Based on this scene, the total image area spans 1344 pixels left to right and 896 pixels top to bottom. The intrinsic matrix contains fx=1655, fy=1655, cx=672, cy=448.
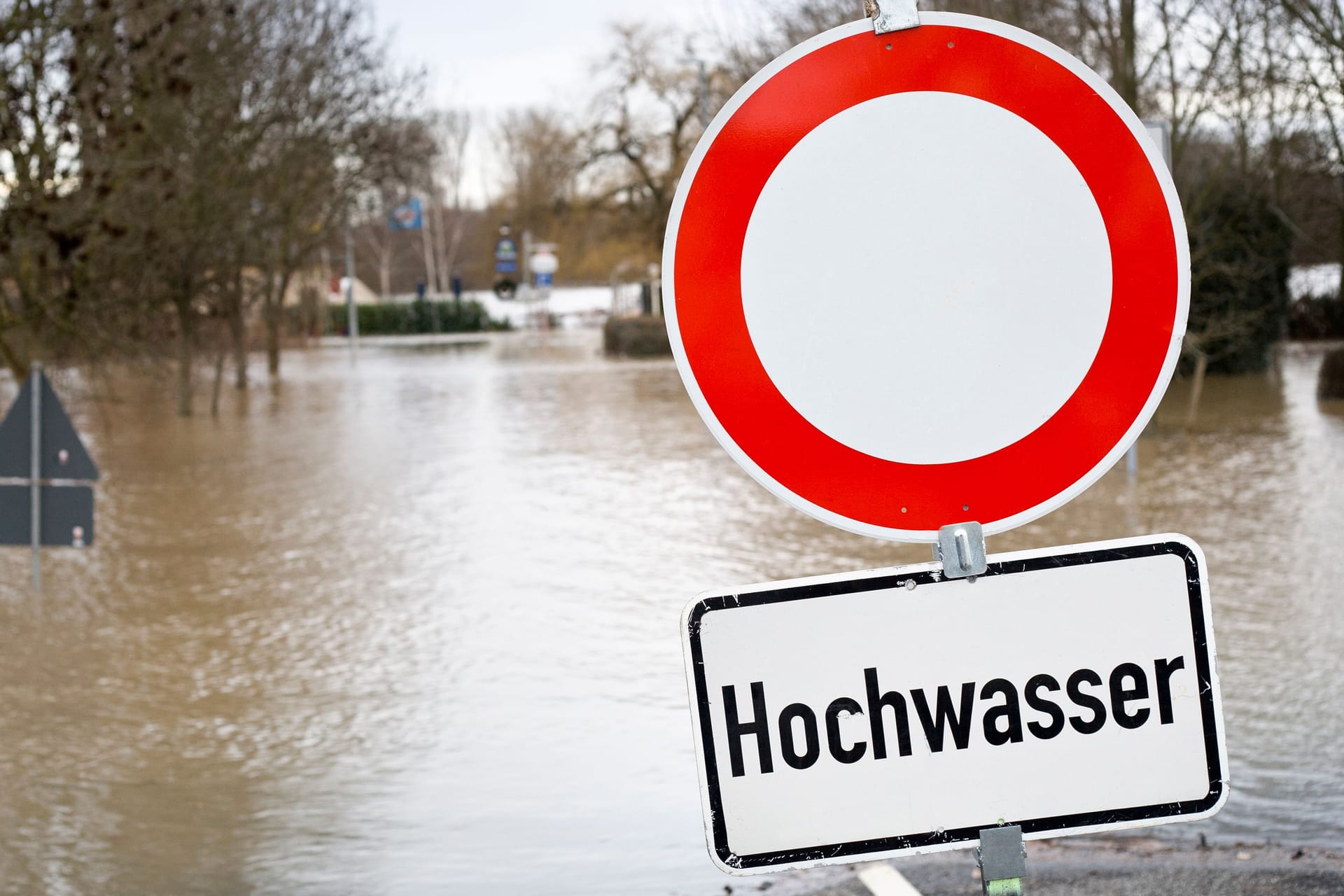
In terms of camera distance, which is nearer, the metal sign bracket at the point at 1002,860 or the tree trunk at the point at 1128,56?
the metal sign bracket at the point at 1002,860

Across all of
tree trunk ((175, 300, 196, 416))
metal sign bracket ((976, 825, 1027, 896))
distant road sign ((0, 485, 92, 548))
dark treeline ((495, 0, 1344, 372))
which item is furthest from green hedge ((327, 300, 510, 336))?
metal sign bracket ((976, 825, 1027, 896))

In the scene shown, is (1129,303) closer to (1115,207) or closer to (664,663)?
(1115,207)

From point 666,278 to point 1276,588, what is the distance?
8.50 m

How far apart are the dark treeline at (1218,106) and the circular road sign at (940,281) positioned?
1275 centimetres

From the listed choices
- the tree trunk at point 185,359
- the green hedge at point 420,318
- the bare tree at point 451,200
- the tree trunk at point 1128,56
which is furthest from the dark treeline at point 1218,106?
the bare tree at point 451,200

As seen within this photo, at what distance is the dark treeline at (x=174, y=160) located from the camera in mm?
12219

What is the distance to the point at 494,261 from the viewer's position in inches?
2844

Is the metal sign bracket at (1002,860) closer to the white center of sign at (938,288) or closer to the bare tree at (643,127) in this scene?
the white center of sign at (938,288)

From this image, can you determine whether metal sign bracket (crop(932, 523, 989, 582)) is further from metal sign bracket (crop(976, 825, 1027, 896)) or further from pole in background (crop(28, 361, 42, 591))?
pole in background (crop(28, 361, 42, 591))

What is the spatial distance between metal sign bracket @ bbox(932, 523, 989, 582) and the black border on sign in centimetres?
2

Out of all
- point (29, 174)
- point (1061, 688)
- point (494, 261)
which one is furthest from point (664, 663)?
point (494, 261)

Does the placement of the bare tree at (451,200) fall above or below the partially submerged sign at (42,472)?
above

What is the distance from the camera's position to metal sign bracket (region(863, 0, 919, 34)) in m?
2.04

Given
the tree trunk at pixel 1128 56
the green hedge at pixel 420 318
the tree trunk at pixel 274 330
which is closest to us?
the tree trunk at pixel 1128 56
